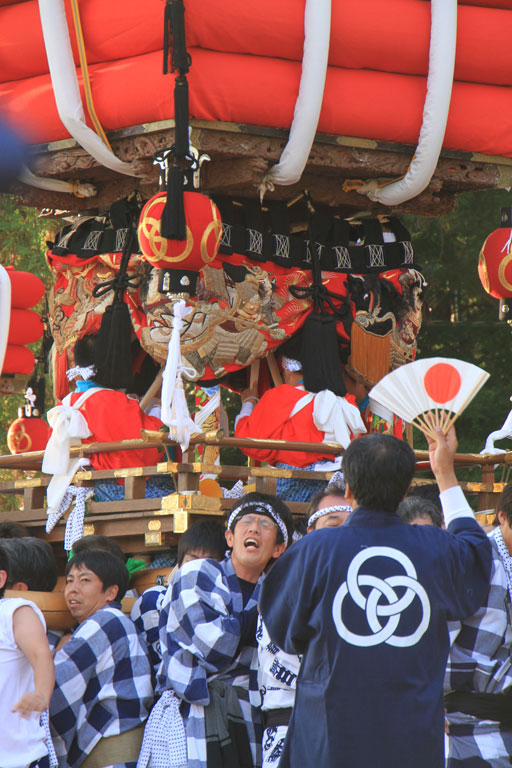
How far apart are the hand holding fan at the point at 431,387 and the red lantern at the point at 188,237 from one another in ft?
7.03

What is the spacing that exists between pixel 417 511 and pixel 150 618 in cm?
104

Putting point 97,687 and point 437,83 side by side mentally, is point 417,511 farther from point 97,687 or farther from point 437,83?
point 437,83

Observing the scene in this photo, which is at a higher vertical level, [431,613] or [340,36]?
[340,36]

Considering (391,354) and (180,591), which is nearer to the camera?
(180,591)

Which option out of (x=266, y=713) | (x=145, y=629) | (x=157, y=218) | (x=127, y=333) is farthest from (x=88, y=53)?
(x=266, y=713)

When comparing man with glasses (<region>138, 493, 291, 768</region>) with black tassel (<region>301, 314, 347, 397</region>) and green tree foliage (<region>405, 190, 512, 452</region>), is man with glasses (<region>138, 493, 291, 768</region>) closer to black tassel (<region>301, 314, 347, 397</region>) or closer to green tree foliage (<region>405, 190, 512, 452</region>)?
black tassel (<region>301, 314, 347, 397</region>)

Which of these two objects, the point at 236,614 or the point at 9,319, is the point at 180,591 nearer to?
the point at 236,614

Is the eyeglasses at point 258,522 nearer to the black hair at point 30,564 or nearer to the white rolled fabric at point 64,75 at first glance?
the black hair at point 30,564

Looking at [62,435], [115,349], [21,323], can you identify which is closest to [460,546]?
[62,435]

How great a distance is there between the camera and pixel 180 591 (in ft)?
11.6

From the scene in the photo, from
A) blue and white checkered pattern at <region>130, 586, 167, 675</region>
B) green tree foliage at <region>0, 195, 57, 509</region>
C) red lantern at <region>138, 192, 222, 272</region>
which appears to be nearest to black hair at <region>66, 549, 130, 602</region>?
blue and white checkered pattern at <region>130, 586, 167, 675</region>

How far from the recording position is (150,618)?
4.00m

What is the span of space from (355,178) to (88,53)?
5.15 ft

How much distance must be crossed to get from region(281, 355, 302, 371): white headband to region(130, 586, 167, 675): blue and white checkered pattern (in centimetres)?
236
